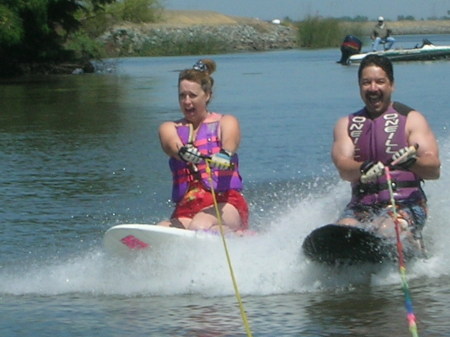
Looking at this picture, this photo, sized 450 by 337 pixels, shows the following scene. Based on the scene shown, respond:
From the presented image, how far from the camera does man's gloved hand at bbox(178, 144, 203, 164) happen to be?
708 cm

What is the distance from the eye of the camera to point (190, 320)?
20.6 feet

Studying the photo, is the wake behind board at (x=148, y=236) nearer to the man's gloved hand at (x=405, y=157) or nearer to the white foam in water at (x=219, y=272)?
the white foam in water at (x=219, y=272)

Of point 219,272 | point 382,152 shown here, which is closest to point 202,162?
point 219,272

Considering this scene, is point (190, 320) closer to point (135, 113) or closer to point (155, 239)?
point (155, 239)

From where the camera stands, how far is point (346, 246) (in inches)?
263

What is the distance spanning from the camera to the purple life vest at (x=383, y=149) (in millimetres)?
6988

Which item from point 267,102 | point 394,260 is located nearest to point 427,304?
point 394,260

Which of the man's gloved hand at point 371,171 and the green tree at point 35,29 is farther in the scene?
the green tree at point 35,29

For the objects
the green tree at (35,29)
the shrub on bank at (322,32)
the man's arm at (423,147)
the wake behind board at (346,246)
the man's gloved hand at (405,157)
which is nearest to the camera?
the wake behind board at (346,246)

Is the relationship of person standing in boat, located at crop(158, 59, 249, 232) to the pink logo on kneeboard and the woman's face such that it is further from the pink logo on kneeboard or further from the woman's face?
the pink logo on kneeboard

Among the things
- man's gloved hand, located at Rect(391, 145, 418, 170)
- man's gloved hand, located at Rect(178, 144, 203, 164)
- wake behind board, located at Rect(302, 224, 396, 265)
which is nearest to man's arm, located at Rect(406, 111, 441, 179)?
man's gloved hand, located at Rect(391, 145, 418, 170)

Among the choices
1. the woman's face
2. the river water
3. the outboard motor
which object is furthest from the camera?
the outboard motor

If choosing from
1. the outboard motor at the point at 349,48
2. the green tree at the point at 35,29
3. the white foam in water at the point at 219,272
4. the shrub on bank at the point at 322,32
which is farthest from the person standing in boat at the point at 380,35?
the white foam in water at the point at 219,272

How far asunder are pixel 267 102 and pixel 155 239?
16.3 m
